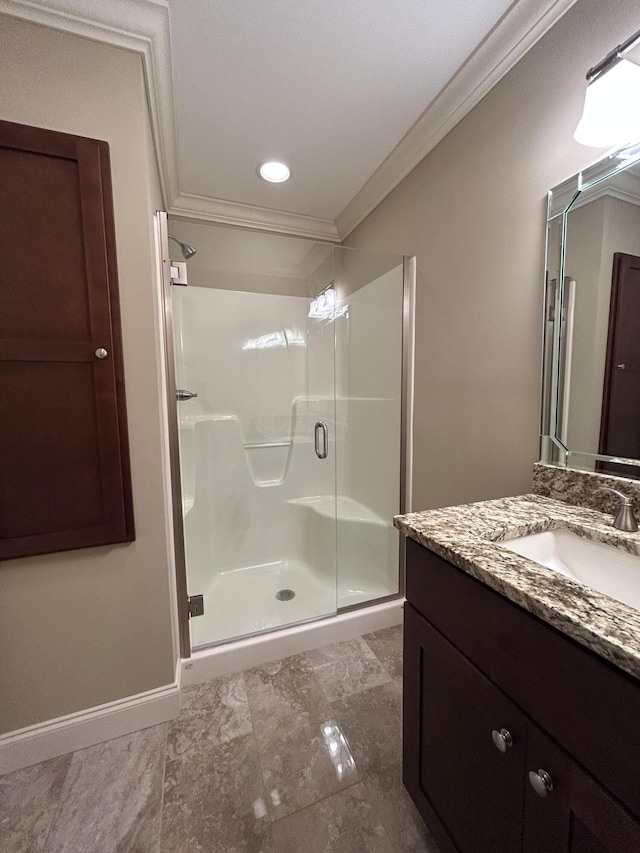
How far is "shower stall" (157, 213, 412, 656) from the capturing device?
1925 mm

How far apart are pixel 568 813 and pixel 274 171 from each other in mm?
2351

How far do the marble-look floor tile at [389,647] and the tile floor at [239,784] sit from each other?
11cm

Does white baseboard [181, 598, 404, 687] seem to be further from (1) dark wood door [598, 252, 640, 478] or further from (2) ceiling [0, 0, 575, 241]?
(2) ceiling [0, 0, 575, 241]

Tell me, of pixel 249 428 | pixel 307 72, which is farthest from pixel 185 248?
pixel 249 428

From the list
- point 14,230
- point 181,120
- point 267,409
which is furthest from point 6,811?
point 181,120

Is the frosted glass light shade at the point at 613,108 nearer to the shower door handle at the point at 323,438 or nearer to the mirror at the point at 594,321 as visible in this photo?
the mirror at the point at 594,321

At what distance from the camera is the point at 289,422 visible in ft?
8.13

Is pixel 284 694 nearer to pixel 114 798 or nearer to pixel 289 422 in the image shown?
pixel 114 798

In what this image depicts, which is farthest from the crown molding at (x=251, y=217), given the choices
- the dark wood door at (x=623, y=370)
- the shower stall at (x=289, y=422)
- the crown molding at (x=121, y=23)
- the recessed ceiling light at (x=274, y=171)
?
the dark wood door at (x=623, y=370)

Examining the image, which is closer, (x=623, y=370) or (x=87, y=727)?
(x=623, y=370)

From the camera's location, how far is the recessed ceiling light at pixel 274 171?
170 centimetres

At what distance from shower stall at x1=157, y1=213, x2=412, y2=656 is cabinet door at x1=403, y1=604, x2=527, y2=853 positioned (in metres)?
0.93

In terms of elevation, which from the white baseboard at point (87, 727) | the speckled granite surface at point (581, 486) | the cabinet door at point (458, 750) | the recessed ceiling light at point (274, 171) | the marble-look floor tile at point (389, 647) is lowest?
the marble-look floor tile at point (389, 647)

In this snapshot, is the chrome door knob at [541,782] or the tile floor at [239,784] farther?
the tile floor at [239,784]
